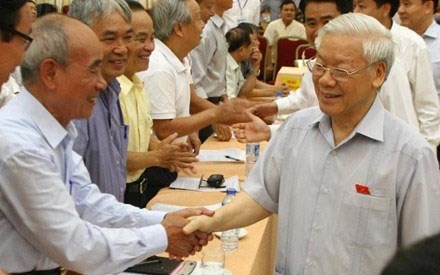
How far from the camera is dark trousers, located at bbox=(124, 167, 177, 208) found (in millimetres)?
3189

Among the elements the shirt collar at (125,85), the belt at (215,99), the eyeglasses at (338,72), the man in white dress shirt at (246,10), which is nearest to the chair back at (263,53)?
the man in white dress shirt at (246,10)

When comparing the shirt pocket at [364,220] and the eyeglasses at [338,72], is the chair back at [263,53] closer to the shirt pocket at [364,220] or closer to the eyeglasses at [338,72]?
the eyeglasses at [338,72]

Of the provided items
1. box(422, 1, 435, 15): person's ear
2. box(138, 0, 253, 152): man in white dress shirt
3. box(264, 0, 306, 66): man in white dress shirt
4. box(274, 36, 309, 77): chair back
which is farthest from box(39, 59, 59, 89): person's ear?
box(264, 0, 306, 66): man in white dress shirt

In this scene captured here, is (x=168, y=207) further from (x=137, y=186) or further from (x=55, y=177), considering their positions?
(x=55, y=177)

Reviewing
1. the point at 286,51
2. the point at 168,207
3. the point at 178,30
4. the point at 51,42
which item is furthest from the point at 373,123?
the point at 286,51

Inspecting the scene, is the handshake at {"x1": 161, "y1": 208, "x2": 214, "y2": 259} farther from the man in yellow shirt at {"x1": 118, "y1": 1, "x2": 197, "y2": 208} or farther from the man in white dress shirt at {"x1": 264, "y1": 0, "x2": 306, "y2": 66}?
the man in white dress shirt at {"x1": 264, "y1": 0, "x2": 306, "y2": 66}

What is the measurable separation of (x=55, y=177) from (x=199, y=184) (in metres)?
1.65

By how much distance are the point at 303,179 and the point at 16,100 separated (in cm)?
84

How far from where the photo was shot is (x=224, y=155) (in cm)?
400

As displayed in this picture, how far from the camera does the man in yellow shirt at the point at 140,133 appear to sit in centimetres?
305

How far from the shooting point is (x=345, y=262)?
1.99m

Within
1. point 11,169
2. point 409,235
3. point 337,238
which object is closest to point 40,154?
point 11,169

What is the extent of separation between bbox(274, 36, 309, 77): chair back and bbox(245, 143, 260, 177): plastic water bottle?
18.3 ft

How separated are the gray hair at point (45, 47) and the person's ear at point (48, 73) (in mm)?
Result: 12
